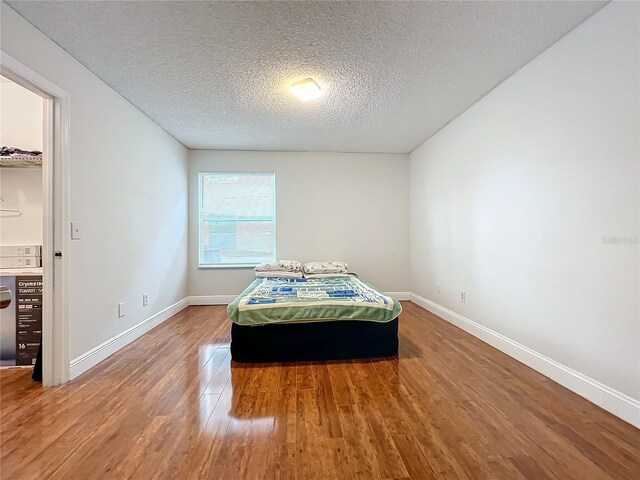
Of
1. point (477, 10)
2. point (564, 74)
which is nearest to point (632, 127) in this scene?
point (564, 74)

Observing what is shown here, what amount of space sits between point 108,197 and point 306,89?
1980 millimetres

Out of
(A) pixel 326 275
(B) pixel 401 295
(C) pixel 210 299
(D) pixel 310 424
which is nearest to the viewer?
(D) pixel 310 424

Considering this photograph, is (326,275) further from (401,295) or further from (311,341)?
(311,341)

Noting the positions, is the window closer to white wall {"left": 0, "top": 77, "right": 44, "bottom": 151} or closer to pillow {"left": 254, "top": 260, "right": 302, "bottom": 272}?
pillow {"left": 254, "top": 260, "right": 302, "bottom": 272}

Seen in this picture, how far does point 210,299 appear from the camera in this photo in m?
4.46

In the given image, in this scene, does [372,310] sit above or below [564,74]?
below

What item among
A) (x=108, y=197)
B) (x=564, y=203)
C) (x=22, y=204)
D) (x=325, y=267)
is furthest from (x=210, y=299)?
(x=564, y=203)

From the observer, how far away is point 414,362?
2348mm

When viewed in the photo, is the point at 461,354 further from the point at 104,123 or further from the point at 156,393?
the point at 104,123

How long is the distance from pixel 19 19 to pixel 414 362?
3.52 m

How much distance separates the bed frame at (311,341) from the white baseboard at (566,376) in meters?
0.99

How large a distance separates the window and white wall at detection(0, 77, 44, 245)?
6.93 ft

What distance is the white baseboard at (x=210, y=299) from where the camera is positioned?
4.43m

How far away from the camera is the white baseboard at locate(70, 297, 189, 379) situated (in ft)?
7.02
